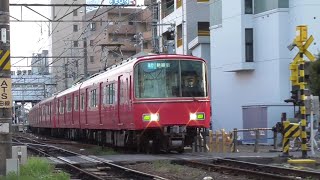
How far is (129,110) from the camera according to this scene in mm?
18953

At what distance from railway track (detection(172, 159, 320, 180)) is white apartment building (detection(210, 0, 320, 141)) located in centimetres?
1375

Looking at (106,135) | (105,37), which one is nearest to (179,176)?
(106,135)

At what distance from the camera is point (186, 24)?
4391 cm

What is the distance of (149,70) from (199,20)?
86.1 feet

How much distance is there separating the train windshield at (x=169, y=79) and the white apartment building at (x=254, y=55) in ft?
37.7

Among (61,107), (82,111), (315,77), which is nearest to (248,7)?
(315,77)

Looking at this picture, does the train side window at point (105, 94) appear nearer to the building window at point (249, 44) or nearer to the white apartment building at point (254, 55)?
the white apartment building at point (254, 55)

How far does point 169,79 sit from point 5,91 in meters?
7.89

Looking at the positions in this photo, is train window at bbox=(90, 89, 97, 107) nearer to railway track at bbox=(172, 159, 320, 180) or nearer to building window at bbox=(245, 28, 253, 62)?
railway track at bbox=(172, 159, 320, 180)

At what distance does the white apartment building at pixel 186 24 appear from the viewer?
4369 cm

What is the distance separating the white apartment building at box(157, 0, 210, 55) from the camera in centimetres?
4369

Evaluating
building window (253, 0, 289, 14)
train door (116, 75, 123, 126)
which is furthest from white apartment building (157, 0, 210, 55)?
train door (116, 75, 123, 126)

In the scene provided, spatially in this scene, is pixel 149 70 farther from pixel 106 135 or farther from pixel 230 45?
pixel 230 45

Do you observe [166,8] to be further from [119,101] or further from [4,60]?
[4,60]
